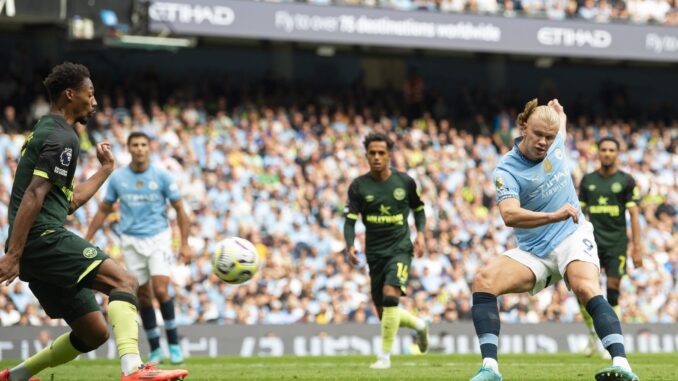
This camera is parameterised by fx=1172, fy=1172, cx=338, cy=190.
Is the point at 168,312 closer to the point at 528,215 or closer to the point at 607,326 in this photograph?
the point at 528,215

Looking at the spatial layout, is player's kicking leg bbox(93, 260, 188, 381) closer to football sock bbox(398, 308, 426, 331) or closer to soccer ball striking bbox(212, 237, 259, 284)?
soccer ball striking bbox(212, 237, 259, 284)

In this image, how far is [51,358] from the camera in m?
9.47

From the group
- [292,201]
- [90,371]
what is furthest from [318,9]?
[90,371]

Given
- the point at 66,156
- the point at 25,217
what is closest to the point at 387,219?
the point at 66,156

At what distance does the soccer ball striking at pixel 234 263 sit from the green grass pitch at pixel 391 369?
105cm

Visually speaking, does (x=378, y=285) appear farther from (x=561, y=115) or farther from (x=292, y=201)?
(x=292, y=201)

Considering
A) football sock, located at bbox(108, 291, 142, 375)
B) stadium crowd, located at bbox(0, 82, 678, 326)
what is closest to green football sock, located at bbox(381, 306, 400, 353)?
football sock, located at bbox(108, 291, 142, 375)

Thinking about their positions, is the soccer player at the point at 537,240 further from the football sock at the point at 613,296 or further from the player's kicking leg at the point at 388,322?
the football sock at the point at 613,296

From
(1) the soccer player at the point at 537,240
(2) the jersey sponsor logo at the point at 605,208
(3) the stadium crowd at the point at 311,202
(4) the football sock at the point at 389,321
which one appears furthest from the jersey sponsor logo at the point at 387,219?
(3) the stadium crowd at the point at 311,202

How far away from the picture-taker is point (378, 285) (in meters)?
14.4

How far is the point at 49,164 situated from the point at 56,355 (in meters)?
1.81

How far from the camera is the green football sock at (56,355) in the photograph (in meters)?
9.42

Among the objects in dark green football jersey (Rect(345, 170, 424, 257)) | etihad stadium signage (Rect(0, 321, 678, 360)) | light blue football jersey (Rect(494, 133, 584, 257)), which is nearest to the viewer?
light blue football jersey (Rect(494, 133, 584, 257))

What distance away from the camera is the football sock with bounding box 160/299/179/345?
14.8 meters
